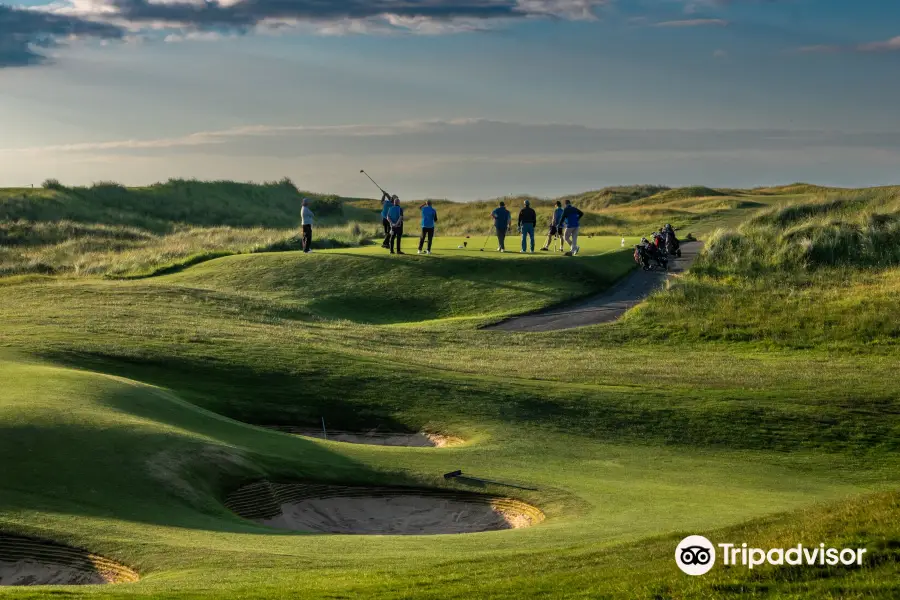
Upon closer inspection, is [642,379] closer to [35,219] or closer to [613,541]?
[613,541]

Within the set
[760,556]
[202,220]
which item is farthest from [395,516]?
[202,220]

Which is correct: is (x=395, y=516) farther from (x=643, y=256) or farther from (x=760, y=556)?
(x=643, y=256)

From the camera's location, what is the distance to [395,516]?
57.4 feet

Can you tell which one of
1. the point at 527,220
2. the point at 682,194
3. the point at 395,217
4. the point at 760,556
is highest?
the point at 682,194

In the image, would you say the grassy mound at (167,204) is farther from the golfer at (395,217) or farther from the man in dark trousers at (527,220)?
the man in dark trousers at (527,220)

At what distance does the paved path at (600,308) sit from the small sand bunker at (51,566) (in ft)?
92.3

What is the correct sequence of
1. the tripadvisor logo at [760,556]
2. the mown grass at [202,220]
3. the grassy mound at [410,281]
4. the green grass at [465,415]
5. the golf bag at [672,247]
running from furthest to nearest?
the mown grass at [202,220], the golf bag at [672,247], the grassy mound at [410,281], the green grass at [465,415], the tripadvisor logo at [760,556]

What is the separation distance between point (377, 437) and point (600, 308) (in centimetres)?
2061

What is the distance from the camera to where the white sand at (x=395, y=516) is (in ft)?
55.5

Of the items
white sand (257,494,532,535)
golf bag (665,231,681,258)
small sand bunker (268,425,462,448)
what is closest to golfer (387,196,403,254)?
golf bag (665,231,681,258)

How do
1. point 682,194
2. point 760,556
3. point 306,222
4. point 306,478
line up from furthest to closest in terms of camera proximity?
point 682,194 → point 306,222 → point 306,478 → point 760,556

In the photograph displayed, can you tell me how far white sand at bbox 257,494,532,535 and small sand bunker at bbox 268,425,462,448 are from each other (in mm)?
5592

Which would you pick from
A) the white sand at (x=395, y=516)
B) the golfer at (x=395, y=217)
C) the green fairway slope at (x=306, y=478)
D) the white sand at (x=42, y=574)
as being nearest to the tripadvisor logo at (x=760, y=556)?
the green fairway slope at (x=306, y=478)

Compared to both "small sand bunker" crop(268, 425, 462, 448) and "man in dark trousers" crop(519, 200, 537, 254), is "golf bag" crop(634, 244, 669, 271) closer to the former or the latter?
"man in dark trousers" crop(519, 200, 537, 254)
